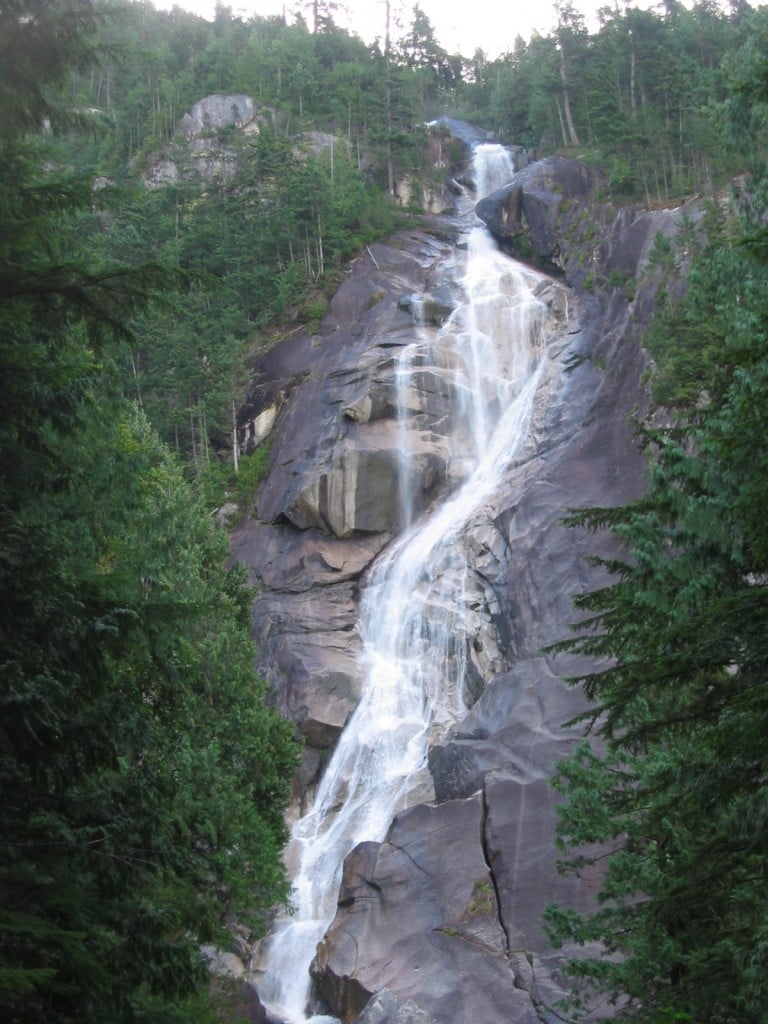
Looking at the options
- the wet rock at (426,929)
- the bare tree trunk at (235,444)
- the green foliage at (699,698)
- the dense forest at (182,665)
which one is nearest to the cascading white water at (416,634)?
the wet rock at (426,929)

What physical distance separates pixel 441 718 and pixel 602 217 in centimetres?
2551

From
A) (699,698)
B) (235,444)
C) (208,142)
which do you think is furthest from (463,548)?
(208,142)

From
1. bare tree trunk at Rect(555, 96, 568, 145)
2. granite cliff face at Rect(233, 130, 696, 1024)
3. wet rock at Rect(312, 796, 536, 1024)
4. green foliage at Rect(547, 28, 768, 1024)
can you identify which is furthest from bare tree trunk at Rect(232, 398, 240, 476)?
green foliage at Rect(547, 28, 768, 1024)

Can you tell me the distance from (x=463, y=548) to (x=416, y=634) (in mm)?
3262

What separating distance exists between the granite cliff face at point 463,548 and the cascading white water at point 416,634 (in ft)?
1.43

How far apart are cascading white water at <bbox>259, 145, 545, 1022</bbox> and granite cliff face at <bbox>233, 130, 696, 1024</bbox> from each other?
0.44 meters

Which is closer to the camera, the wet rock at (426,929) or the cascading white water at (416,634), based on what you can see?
the wet rock at (426,929)

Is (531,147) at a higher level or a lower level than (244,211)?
higher

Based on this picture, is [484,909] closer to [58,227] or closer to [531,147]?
[58,227]

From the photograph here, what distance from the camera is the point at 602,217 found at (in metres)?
42.4

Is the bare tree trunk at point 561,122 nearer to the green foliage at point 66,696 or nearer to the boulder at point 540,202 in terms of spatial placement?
the boulder at point 540,202

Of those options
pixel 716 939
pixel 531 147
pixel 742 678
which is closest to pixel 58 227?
pixel 742 678

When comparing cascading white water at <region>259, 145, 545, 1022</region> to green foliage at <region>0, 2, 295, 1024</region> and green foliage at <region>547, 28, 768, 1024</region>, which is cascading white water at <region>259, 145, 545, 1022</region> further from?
green foliage at <region>0, 2, 295, 1024</region>

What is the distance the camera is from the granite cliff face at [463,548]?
19.2 m
